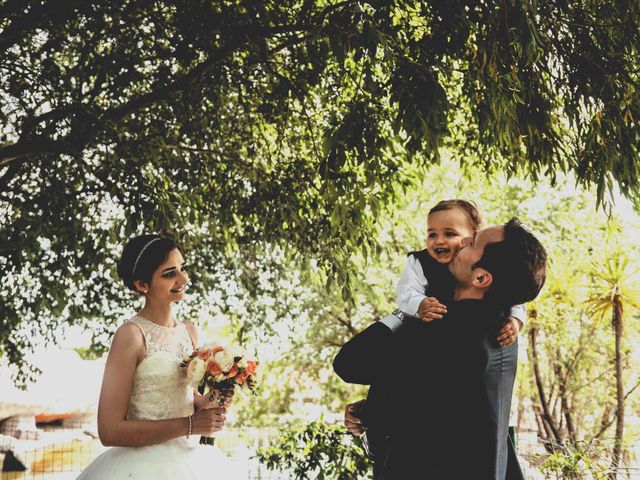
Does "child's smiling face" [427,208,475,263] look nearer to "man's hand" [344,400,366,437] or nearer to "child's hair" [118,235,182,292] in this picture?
"man's hand" [344,400,366,437]

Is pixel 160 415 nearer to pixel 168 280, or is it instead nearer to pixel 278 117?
pixel 168 280

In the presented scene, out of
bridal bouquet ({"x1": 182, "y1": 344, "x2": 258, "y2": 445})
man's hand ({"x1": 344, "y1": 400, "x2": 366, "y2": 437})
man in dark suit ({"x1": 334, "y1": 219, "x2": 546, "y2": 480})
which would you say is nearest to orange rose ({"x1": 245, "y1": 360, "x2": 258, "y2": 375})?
bridal bouquet ({"x1": 182, "y1": 344, "x2": 258, "y2": 445})

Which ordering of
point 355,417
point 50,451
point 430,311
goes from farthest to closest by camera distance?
point 50,451, point 355,417, point 430,311

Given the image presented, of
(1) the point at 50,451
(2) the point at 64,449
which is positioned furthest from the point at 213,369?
(2) the point at 64,449

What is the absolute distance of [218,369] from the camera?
9.58 ft

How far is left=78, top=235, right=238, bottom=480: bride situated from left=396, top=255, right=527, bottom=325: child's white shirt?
0.96 meters

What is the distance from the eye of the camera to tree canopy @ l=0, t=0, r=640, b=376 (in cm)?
346

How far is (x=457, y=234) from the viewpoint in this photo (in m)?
3.14

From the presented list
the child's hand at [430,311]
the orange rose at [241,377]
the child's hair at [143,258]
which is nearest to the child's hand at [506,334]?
the child's hand at [430,311]

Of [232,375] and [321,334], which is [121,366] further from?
[321,334]

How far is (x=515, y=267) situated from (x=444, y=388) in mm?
392

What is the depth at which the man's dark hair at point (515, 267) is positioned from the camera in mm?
1833

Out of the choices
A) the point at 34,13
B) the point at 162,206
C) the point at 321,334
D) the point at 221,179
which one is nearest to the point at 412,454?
the point at 162,206

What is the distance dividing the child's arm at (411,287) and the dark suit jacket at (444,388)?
2.34 ft
